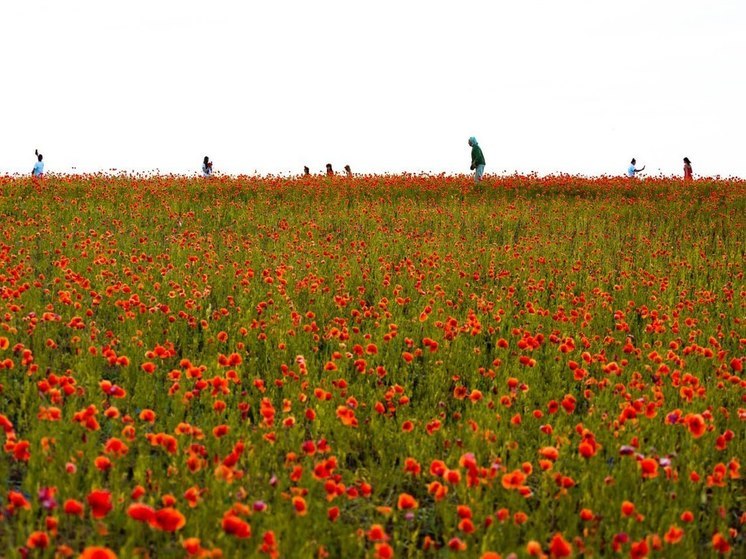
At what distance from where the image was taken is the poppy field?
126 inches

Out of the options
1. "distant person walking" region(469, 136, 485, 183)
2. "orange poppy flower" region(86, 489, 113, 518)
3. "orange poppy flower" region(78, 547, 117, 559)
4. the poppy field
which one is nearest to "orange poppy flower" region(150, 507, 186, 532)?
the poppy field

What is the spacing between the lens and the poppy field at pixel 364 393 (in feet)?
10.5

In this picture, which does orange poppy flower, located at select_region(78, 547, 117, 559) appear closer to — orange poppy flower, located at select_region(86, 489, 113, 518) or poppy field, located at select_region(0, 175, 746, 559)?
poppy field, located at select_region(0, 175, 746, 559)

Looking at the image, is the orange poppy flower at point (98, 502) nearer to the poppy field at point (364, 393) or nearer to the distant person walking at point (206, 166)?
the poppy field at point (364, 393)

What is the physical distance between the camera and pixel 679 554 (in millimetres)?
3254

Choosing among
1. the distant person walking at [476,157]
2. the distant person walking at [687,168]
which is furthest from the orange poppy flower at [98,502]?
the distant person walking at [687,168]

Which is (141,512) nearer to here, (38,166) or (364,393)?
(364,393)

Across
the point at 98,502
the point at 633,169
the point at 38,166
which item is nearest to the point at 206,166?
the point at 38,166

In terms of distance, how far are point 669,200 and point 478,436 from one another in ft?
52.6

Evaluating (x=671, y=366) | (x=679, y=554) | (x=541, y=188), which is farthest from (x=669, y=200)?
(x=679, y=554)

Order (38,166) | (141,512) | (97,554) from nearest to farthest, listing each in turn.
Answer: (97,554) < (141,512) < (38,166)

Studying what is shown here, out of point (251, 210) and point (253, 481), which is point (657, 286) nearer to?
point (253, 481)

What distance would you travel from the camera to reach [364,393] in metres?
5.25

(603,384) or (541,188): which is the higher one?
(541,188)
